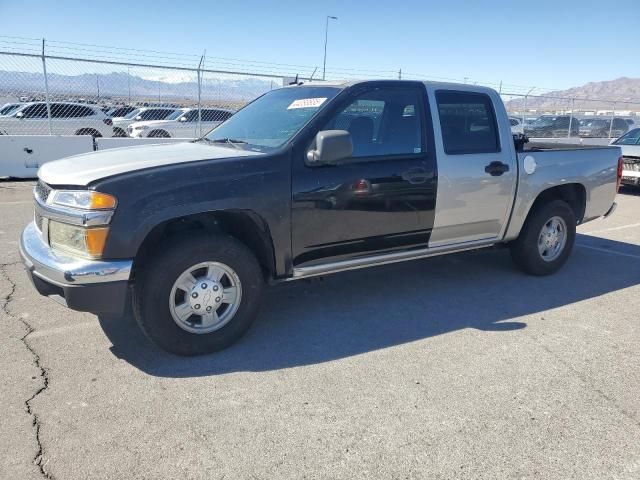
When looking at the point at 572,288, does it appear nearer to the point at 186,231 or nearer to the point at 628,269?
the point at 628,269

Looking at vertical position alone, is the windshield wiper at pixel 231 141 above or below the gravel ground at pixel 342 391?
above

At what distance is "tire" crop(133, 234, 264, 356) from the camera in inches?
131

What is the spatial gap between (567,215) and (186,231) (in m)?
4.02

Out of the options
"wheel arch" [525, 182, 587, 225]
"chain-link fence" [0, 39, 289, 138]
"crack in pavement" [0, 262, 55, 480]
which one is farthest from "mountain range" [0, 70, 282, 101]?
"wheel arch" [525, 182, 587, 225]

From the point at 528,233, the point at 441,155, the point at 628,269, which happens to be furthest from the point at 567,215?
the point at 441,155

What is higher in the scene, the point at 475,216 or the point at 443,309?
the point at 475,216

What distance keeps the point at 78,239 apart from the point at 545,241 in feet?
14.6

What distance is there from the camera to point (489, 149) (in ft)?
15.7

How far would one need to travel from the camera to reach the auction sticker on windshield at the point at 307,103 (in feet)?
13.3

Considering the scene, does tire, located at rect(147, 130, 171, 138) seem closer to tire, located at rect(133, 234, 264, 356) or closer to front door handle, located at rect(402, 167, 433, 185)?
front door handle, located at rect(402, 167, 433, 185)

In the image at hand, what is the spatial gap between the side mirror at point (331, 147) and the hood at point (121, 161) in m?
0.42

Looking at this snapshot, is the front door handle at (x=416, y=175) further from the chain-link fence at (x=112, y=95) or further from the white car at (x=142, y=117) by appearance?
the white car at (x=142, y=117)

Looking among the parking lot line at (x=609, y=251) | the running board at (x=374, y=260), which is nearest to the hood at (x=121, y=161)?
the running board at (x=374, y=260)

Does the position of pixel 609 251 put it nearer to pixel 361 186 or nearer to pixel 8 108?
pixel 361 186
